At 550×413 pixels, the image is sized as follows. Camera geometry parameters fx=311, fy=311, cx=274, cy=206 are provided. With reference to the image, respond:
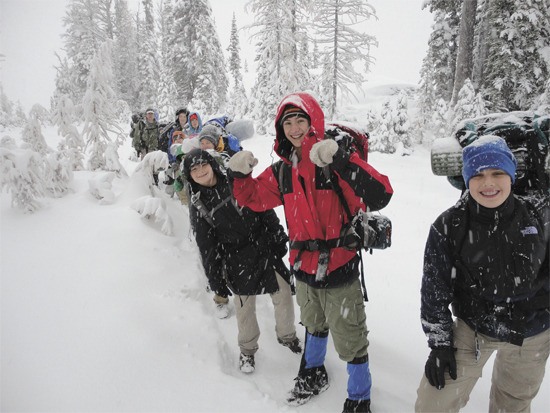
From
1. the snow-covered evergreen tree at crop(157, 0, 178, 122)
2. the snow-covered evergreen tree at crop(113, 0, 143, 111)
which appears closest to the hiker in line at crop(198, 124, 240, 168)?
the snow-covered evergreen tree at crop(157, 0, 178, 122)

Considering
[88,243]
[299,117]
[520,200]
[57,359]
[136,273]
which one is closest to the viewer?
[520,200]

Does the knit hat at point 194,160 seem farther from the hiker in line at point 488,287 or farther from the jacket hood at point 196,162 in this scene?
the hiker in line at point 488,287

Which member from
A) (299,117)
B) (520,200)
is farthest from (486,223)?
(299,117)

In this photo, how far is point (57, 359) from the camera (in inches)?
120

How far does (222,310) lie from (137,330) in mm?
1366

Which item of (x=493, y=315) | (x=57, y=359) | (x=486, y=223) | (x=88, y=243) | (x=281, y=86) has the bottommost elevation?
(x=57, y=359)

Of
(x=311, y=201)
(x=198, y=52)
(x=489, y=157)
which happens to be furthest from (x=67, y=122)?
(x=198, y=52)

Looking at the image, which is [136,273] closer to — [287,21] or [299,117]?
[299,117]

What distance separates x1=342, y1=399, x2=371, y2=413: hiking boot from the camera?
2.91 meters

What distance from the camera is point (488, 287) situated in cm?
208

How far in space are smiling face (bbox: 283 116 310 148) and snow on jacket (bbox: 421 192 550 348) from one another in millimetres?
1276

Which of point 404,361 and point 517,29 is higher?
point 517,29

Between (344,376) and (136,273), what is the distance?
3.17 metres

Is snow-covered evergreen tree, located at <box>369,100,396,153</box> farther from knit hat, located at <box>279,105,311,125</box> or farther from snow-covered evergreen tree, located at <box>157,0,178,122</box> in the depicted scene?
snow-covered evergreen tree, located at <box>157,0,178,122</box>
